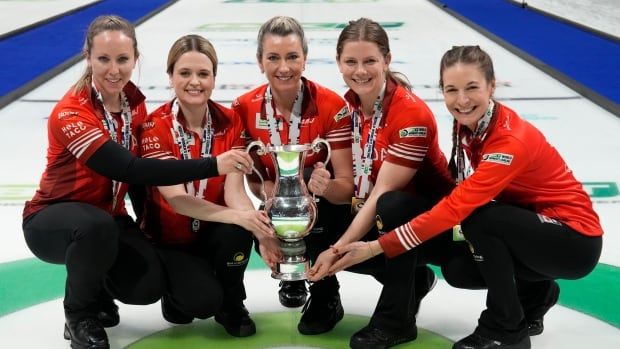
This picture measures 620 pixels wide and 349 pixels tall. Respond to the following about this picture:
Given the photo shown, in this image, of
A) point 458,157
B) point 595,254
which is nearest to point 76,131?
point 458,157

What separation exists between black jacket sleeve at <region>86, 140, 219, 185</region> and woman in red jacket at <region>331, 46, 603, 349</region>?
524mm

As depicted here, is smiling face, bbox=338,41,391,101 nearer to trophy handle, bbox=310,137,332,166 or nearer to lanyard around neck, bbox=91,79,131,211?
trophy handle, bbox=310,137,332,166

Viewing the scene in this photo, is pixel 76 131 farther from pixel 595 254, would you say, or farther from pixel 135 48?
pixel 595 254

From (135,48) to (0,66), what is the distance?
248 inches

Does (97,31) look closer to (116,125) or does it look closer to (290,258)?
(116,125)

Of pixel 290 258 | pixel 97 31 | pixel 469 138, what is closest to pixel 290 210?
pixel 290 258

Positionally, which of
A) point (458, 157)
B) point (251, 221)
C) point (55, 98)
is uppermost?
point (458, 157)

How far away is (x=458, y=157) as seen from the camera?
310 centimetres

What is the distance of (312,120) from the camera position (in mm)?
3385

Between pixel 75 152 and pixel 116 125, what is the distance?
0.19m

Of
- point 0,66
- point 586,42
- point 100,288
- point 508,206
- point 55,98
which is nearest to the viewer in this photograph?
point 508,206

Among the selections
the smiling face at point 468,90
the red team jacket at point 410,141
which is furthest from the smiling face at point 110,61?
the smiling face at point 468,90

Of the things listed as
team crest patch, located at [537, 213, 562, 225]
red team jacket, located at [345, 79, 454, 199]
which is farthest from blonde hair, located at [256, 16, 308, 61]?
team crest patch, located at [537, 213, 562, 225]

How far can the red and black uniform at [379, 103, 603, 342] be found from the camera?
2902 mm
